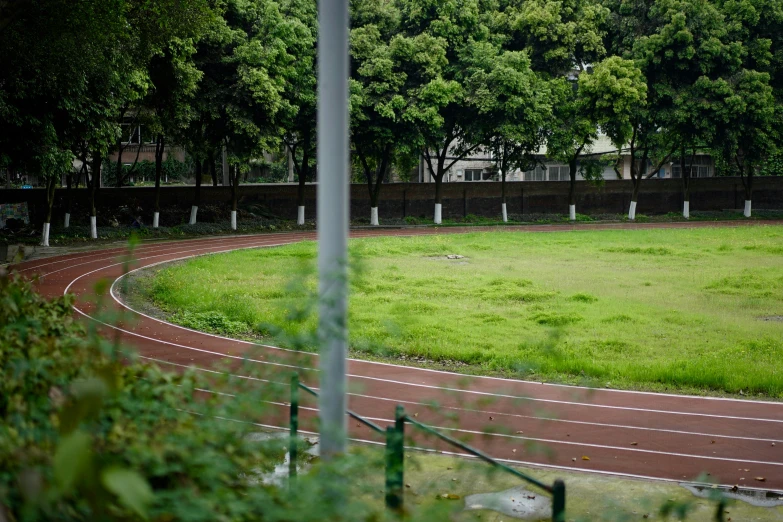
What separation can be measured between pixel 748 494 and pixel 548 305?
8.72 meters

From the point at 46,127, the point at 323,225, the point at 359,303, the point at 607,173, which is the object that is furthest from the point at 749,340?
the point at 607,173

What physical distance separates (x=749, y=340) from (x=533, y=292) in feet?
16.6

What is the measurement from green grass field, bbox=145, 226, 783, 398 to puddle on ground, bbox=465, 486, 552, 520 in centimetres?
119

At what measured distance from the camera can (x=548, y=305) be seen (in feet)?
51.2

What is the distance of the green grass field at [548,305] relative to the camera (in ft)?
36.0

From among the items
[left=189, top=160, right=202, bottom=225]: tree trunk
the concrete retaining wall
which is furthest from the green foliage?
the concrete retaining wall

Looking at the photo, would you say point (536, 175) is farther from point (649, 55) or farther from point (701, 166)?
point (649, 55)

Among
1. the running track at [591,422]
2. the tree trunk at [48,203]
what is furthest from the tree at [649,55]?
the running track at [591,422]

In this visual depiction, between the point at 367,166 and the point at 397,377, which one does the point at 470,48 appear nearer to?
the point at 367,166

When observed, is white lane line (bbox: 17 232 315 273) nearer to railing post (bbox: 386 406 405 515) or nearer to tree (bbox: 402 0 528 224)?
tree (bbox: 402 0 528 224)

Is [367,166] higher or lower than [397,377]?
higher

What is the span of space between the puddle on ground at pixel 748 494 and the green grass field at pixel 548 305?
62.7 inches

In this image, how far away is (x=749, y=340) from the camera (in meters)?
→ 12.4

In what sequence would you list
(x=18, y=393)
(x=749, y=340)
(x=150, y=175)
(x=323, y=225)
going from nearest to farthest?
(x=18, y=393)
(x=323, y=225)
(x=749, y=340)
(x=150, y=175)
